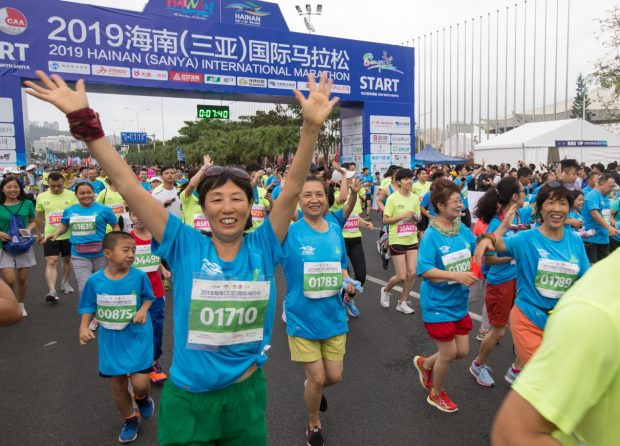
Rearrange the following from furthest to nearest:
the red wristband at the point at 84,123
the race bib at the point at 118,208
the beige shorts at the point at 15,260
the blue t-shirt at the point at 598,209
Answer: the race bib at the point at 118,208 → the blue t-shirt at the point at 598,209 → the beige shorts at the point at 15,260 → the red wristband at the point at 84,123

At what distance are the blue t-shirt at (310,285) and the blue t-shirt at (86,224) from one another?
142 inches

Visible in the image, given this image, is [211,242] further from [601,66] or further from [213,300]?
[601,66]

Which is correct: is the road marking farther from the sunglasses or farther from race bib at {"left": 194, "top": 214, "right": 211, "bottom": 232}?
the sunglasses

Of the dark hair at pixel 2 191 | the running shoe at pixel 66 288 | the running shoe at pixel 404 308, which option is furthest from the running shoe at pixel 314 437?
the running shoe at pixel 66 288

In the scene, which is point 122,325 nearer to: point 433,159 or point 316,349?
point 316,349

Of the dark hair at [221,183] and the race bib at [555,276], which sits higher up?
the dark hair at [221,183]

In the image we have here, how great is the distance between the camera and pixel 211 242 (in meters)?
2.20

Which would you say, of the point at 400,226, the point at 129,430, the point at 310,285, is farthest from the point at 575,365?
the point at 400,226

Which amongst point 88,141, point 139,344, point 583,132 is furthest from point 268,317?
point 583,132

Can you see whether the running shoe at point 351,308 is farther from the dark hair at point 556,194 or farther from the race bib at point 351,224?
the dark hair at point 556,194

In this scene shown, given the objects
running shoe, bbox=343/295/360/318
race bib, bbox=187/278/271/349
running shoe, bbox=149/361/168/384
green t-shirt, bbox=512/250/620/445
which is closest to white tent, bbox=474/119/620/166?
running shoe, bbox=343/295/360/318

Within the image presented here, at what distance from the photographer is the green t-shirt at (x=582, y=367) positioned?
0.98 metres

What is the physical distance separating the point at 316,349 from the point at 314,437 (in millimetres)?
609

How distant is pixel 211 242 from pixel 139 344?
5.80 feet
